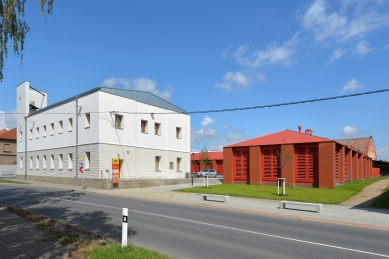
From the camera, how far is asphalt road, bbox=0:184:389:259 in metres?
7.24

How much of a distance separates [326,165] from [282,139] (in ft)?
13.8

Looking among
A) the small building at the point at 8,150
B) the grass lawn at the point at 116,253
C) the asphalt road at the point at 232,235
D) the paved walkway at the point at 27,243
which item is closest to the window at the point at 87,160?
the asphalt road at the point at 232,235

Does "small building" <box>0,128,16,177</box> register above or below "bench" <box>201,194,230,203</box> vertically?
above

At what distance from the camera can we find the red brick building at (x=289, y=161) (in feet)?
76.8

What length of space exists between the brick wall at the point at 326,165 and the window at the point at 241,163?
645cm

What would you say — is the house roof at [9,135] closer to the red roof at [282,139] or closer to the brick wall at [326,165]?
the red roof at [282,139]

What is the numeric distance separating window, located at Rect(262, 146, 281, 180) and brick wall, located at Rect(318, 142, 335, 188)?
3.36 m

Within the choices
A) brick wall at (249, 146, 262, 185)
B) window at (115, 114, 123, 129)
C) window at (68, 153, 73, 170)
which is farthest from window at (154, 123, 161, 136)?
brick wall at (249, 146, 262, 185)

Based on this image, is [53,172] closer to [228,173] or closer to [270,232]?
[228,173]

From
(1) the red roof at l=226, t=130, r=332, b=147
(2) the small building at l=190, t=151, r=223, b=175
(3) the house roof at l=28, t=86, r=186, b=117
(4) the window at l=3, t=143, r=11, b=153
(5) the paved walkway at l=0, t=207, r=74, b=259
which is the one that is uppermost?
(3) the house roof at l=28, t=86, r=186, b=117

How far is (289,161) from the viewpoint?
25.0m

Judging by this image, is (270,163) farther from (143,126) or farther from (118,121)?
(118,121)

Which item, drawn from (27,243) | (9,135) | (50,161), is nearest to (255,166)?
(50,161)

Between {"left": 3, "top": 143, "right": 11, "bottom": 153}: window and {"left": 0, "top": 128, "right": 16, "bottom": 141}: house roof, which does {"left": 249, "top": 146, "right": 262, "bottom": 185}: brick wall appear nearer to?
{"left": 3, "top": 143, "right": 11, "bottom": 153}: window
